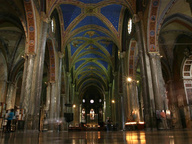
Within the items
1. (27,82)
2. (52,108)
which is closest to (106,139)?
(27,82)

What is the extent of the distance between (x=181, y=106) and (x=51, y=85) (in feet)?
38.4

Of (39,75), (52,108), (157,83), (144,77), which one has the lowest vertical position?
(52,108)

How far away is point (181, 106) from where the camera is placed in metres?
15.6

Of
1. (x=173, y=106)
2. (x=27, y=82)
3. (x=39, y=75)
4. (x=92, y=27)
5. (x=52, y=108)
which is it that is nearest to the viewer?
(x=27, y=82)

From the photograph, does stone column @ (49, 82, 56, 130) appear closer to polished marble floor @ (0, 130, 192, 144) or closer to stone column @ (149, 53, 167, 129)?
stone column @ (149, 53, 167, 129)

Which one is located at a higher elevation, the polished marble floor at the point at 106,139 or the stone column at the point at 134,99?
the stone column at the point at 134,99

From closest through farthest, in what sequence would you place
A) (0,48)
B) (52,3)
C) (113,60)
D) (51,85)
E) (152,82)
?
(152,82)
(52,3)
(51,85)
(0,48)
(113,60)

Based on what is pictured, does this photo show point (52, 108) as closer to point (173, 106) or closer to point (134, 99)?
point (134, 99)

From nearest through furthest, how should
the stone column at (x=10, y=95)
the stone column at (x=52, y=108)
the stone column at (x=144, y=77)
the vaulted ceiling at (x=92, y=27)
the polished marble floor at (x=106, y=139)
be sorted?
1. the polished marble floor at (x=106, y=139)
2. the stone column at (x=144, y=77)
3. the stone column at (x=52, y=108)
4. the vaulted ceiling at (x=92, y=27)
5. the stone column at (x=10, y=95)

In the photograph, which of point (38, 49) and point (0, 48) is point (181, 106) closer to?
point (38, 49)

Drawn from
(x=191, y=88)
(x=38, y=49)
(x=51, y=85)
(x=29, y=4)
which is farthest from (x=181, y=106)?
(x=29, y=4)

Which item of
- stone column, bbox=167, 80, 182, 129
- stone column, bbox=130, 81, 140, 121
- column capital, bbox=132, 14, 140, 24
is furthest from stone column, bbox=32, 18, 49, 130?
stone column, bbox=167, 80, 182, 129

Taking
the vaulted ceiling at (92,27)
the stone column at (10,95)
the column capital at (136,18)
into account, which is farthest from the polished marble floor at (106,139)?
the stone column at (10,95)

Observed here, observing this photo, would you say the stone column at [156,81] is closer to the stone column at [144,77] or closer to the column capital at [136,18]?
the stone column at [144,77]
